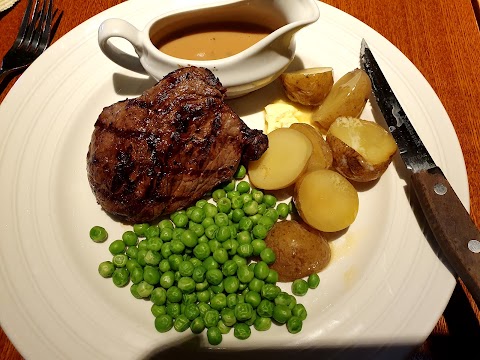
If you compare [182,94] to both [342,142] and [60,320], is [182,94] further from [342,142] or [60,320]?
[60,320]

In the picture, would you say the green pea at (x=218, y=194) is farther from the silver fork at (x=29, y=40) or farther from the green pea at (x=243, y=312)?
the silver fork at (x=29, y=40)

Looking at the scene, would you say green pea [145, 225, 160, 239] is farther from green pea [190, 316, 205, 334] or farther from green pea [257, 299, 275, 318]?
green pea [257, 299, 275, 318]

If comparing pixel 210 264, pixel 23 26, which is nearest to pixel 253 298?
pixel 210 264

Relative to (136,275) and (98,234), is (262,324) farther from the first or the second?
(98,234)

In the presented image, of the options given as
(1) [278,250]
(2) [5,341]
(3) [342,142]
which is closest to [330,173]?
(3) [342,142]

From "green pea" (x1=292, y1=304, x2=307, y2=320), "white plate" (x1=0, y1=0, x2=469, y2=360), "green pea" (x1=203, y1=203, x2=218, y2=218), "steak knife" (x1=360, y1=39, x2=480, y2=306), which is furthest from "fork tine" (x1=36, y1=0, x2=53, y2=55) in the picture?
"green pea" (x1=292, y1=304, x2=307, y2=320)

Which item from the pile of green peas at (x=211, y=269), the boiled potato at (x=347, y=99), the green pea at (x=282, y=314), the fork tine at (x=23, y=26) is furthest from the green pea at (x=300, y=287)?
the fork tine at (x=23, y=26)

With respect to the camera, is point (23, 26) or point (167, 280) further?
point (23, 26)
